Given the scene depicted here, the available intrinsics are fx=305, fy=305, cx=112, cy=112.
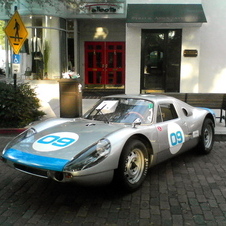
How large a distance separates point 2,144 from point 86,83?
11081 mm

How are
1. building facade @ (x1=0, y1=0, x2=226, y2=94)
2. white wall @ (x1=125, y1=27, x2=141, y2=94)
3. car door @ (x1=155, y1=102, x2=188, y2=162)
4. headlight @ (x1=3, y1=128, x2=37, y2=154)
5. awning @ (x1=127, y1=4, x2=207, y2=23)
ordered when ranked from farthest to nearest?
white wall @ (x1=125, y1=27, x2=141, y2=94), building facade @ (x1=0, y1=0, x2=226, y2=94), awning @ (x1=127, y1=4, x2=207, y2=23), car door @ (x1=155, y1=102, x2=188, y2=162), headlight @ (x1=3, y1=128, x2=37, y2=154)

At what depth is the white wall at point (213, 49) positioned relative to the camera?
13.5m

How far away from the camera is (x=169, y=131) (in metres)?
4.92

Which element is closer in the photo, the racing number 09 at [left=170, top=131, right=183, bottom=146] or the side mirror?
the side mirror

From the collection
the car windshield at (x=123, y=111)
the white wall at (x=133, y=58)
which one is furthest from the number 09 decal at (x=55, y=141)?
the white wall at (x=133, y=58)

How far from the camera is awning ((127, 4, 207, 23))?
39.4 feet

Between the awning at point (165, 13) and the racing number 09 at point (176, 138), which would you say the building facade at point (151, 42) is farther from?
the racing number 09 at point (176, 138)

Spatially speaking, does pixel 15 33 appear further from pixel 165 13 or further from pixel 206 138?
pixel 165 13

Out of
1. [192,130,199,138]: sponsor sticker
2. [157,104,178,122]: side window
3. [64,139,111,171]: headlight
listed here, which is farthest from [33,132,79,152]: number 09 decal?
[192,130,199,138]: sponsor sticker

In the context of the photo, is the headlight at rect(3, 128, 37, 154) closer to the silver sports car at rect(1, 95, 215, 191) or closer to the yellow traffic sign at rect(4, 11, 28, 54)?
the silver sports car at rect(1, 95, 215, 191)

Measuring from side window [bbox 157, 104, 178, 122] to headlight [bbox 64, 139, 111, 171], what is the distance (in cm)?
137

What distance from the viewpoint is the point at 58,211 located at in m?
3.70

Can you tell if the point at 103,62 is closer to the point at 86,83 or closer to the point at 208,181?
the point at 86,83

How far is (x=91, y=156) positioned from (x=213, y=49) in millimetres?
11625
